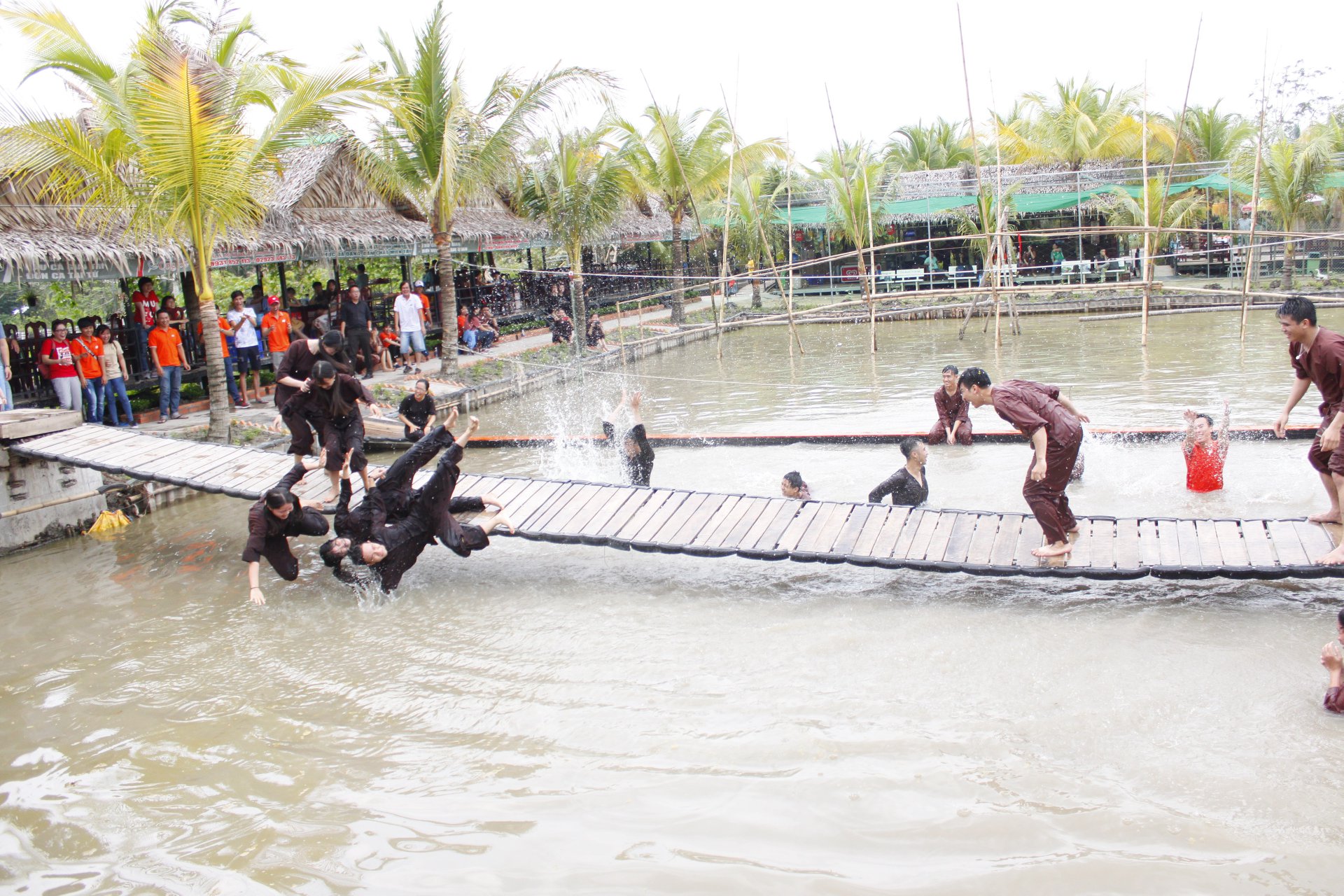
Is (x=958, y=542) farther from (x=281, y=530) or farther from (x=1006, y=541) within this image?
(x=281, y=530)

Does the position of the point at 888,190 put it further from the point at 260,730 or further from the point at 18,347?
the point at 260,730

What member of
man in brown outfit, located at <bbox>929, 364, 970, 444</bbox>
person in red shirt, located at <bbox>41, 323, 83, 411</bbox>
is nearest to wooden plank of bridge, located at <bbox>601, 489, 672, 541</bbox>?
man in brown outfit, located at <bbox>929, 364, 970, 444</bbox>

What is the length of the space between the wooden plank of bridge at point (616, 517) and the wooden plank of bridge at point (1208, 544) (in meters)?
3.82

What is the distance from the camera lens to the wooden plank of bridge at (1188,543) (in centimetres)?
590

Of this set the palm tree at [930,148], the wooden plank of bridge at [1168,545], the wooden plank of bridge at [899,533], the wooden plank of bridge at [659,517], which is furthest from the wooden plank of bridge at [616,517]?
the palm tree at [930,148]

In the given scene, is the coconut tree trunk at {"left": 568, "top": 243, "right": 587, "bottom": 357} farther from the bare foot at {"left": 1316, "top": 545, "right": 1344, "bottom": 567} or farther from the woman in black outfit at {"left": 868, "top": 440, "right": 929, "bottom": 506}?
the bare foot at {"left": 1316, "top": 545, "right": 1344, "bottom": 567}

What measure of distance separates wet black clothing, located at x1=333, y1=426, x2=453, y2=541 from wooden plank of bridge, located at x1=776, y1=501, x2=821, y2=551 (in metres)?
2.36

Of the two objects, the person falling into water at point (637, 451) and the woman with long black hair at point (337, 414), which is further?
the person falling into water at point (637, 451)

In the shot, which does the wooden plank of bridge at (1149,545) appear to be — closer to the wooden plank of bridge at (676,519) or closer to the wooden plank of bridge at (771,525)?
the wooden plank of bridge at (771,525)

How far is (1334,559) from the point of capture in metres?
5.58

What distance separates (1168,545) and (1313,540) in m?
0.79

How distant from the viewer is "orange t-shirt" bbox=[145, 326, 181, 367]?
487 inches

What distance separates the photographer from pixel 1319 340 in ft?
19.2

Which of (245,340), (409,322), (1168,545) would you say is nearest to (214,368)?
(245,340)
